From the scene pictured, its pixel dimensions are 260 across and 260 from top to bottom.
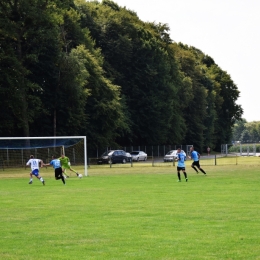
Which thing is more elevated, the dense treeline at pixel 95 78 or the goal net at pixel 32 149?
the dense treeline at pixel 95 78

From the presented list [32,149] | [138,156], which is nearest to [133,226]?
[32,149]

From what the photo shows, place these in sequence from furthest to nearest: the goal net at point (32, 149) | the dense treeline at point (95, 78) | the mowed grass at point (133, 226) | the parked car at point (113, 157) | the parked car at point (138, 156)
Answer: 1. the parked car at point (138, 156)
2. the parked car at point (113, 157)
3. the dense treeline at point (95, 78)
4. the goal net at point (32, 149)
5. the mowed grass at point (133, 226)

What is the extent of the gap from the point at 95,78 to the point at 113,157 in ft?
28.0

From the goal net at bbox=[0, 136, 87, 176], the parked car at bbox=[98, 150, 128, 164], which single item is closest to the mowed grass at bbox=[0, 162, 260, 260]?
the goal net at bbox=[0, 136, 87, 176]

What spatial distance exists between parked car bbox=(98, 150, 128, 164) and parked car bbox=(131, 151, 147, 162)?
214 inches

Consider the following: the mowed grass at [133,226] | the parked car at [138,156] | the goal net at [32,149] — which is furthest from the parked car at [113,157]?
the mowed grass at [133,226]

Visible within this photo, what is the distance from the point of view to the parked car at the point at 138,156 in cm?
7869

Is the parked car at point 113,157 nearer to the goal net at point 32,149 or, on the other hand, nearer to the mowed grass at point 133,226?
the goal net at point 32,149

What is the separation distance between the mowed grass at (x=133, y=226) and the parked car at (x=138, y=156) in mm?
51455

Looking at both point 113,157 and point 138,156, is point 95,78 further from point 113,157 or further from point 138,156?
point 138,156

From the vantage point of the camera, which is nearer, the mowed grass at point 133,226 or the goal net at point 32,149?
Result: the mowed grass at point 133,226

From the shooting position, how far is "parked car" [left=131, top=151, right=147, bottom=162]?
7869 centimetres

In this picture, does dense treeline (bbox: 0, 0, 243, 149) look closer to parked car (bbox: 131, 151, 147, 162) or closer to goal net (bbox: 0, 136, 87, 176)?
parked car (bbox: 131, 151, 147, 162)

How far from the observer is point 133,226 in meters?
16.4
